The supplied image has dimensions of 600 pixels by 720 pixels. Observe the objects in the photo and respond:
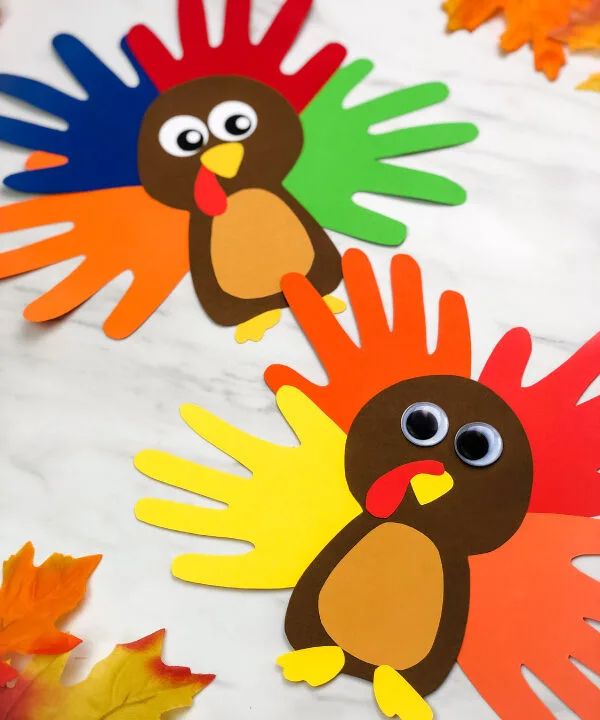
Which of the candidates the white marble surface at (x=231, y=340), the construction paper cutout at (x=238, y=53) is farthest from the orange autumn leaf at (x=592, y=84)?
the construction paper cutout at (x=238, y=53)

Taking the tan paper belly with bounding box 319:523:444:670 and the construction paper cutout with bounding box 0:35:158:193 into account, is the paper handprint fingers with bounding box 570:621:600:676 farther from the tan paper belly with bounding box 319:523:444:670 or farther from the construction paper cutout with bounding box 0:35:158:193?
the construction paper cutout with bounding box 0:35:158:193

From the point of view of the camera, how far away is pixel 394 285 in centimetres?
80

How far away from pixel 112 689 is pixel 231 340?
34cm

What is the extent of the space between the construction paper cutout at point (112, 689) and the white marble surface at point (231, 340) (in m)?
0.02

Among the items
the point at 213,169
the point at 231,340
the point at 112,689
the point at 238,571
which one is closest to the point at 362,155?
the point at 213,169

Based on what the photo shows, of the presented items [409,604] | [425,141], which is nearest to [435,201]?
[425,141]

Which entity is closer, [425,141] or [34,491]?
[34,491]

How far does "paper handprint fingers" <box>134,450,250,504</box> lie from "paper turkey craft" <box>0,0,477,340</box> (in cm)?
15

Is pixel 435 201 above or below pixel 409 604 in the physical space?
above

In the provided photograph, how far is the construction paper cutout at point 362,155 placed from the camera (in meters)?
0.85

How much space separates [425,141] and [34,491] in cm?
57

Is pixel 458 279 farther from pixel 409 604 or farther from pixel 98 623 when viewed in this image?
pixel 98 623

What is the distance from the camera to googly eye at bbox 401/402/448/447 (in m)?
0.71

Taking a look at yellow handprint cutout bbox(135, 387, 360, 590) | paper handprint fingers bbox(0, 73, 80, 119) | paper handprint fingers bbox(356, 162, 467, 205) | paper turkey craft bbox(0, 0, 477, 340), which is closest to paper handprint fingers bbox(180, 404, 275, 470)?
yellow handprint cutout bbox(135, 387, 360, 590)
